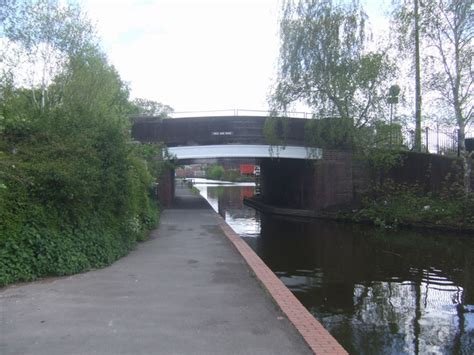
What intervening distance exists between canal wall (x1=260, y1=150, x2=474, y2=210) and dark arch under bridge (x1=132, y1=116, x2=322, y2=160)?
1.78m

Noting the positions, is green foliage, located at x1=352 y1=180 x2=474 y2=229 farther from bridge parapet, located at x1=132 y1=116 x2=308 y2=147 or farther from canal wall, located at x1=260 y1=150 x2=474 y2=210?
bridge parapet, located at x1=132 y1=116 x2=308 y2=147

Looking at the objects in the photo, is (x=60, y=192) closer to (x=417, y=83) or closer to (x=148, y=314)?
(x=148, y=314)

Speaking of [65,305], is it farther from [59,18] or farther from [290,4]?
[290,4]

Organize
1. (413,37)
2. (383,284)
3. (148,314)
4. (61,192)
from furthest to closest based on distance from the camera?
(413,37) → (383,284) → (61,192) → (148,314)

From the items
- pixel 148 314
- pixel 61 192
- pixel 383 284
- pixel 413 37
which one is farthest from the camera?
pixel 413 37

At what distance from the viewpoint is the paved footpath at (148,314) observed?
14.6ft

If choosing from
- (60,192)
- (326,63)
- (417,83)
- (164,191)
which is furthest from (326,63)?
(60,192)

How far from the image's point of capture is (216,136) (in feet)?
83.7

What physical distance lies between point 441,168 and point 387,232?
4.90m

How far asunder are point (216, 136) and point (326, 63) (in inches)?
295

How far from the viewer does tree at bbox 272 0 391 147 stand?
2125 cm

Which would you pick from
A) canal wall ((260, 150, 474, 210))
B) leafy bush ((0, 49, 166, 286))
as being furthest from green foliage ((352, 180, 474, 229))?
leafy bush ((0, 49, 166, 286))

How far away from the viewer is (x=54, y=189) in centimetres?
786

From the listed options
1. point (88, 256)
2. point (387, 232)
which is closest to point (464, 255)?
point (387, 232)
